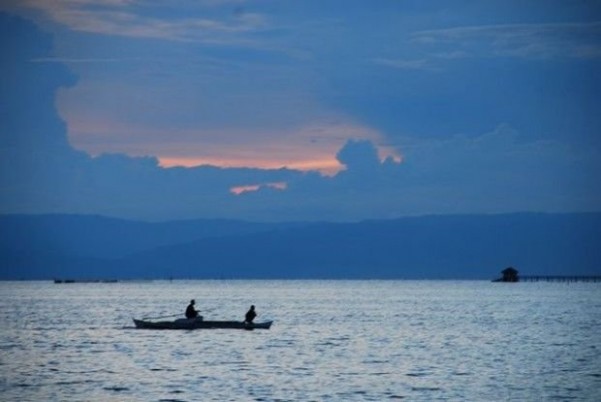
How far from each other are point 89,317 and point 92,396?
2814 inches

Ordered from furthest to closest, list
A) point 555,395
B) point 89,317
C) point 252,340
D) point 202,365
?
point 89,317, point 252,340, point 202,365, point 555,395

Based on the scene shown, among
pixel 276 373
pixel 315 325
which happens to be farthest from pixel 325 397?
pixel 315 325

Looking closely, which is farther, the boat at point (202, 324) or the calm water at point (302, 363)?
the boat at point (202, 324)

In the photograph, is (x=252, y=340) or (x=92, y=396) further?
(x=252, y=340)

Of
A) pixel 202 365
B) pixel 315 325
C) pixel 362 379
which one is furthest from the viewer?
pixel 315 325

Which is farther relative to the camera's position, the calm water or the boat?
the boat

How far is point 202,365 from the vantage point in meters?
63.5

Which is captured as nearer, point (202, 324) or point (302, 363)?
point (302, 363)

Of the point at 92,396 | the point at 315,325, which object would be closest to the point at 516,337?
the point at 315,325

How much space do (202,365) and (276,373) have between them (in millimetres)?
5449

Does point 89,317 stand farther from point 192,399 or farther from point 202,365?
point 192,399

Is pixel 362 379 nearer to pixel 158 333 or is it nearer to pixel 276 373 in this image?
pixel 276 373

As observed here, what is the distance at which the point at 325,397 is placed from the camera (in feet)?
167

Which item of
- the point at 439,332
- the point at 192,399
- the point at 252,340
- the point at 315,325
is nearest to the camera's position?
the point at 192,399
